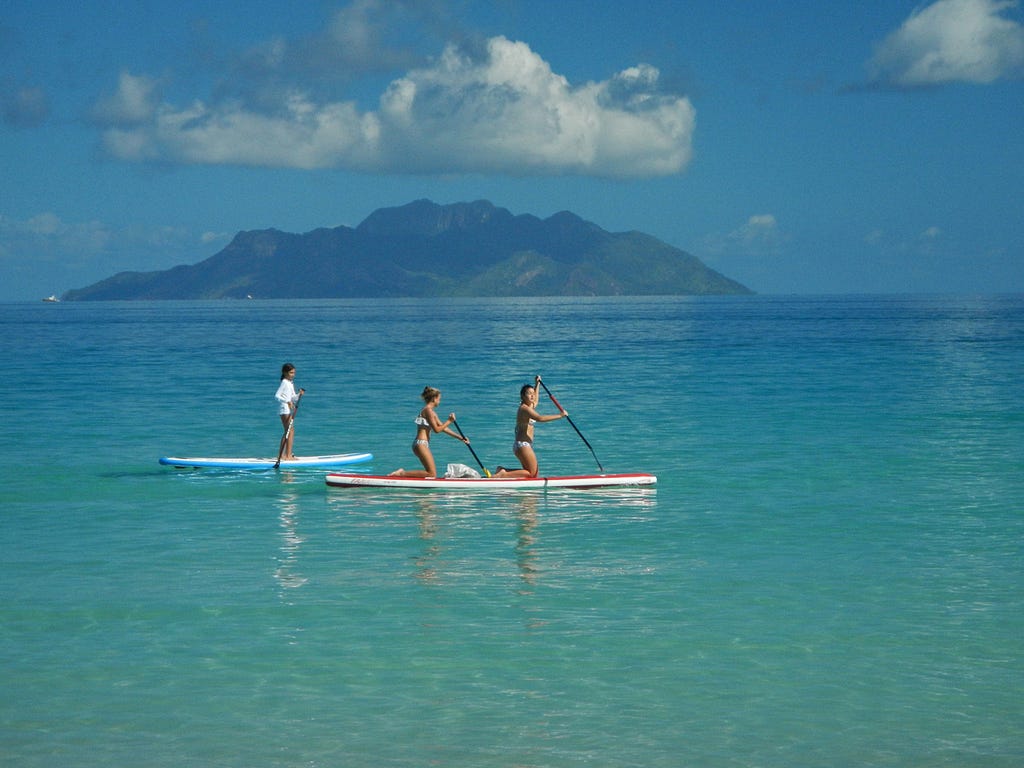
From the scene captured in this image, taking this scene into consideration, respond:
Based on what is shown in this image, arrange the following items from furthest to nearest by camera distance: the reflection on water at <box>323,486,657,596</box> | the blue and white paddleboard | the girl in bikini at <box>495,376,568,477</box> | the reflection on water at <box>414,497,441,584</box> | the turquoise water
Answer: the blue and white paddleboard → the girl in bikini at <box>495,376,568,477</box> → the reflection on water at <box>323,486,657,596</box> → the reflection on water at <box>414,497,441,584</box> → the turquoise water

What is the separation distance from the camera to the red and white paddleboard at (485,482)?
25266 millimetres

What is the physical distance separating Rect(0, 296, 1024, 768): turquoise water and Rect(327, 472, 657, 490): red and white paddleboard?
32cm

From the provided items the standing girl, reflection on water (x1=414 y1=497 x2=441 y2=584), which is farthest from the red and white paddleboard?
the standing girl

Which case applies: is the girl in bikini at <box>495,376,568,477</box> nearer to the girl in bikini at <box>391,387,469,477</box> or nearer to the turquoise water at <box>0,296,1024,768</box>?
the turquoise water at <box>0,296,1024,768</box>

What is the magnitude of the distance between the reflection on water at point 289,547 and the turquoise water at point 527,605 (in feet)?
0.33

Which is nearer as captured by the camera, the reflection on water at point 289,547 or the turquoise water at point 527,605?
the turquoise water at point 527,605

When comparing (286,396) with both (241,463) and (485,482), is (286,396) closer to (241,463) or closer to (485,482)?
(241,463)

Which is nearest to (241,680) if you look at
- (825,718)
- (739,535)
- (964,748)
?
(825,718)

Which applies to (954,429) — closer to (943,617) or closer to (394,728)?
(943,617)

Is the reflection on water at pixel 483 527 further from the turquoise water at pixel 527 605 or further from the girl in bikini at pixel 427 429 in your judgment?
the girl in bikini at pixel 427 429

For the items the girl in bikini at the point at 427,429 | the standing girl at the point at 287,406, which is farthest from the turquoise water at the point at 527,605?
the standing girl at the point at 287,406

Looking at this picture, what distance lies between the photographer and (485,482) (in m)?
25.4

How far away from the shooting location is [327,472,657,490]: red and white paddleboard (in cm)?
2527

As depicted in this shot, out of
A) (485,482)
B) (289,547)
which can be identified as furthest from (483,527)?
(485,482)
